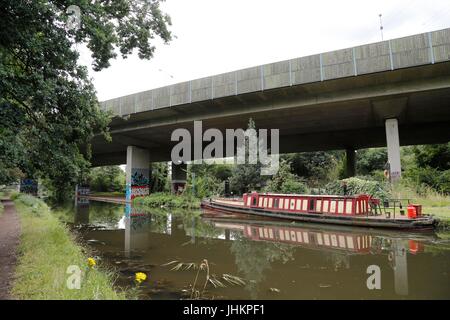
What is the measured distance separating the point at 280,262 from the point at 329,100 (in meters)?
13.5

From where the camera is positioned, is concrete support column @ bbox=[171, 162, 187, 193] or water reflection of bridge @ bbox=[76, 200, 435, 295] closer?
water reflection of bridge @ bbox=[76, 200, 435, 295]

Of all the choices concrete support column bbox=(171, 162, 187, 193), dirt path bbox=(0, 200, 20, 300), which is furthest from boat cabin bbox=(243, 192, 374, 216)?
concrete support column bbox=(171, 162, 187, 193)

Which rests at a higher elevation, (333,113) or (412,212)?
(333,113)

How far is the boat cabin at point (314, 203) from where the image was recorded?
14352mm

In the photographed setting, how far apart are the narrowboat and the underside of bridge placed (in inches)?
246

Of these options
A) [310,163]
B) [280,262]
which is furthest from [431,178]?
[310,163]

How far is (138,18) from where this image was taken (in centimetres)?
987

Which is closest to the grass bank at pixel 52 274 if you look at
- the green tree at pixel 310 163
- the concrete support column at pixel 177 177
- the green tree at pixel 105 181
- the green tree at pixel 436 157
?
the green tree at pixel 436 157

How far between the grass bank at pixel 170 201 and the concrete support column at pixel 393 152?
560 inches

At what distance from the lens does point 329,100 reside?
18766mm

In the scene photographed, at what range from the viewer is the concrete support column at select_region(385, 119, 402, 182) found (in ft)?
64.0

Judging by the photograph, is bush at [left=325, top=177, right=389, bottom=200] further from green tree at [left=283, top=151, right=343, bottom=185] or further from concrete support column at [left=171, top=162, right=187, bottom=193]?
concrete support column at [left=171, top=162, right=187, bottom=193]

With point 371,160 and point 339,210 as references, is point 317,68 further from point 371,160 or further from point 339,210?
Answer: point 371,160
